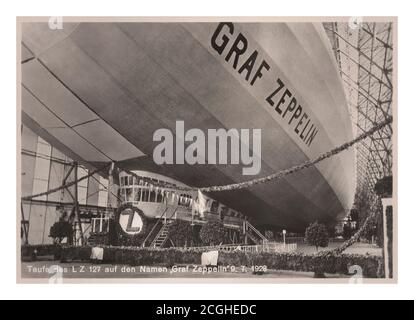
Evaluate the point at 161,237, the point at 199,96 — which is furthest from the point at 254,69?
the point at 161,237

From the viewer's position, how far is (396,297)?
4434 mm

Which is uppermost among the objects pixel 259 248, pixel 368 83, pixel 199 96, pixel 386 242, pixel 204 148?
pixel 368 83

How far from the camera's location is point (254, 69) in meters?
4.41

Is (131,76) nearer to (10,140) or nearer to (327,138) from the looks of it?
(10,140)

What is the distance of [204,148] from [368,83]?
1953 mm

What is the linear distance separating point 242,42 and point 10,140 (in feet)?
8.69

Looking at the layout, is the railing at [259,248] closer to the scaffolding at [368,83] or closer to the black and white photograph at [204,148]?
the black and white photograph at [204,148]

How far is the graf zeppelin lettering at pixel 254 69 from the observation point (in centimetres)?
430

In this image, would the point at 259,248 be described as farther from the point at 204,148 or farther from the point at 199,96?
the point at 199,96

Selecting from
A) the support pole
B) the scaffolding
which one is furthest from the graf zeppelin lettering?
the support pole

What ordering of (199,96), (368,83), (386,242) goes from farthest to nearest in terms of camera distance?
(368,83) < (386,242) < (199,96)

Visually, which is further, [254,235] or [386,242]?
[254,235]

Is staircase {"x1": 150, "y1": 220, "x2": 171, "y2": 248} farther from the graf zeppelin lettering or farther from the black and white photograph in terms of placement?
the graf zeppelin lettering
